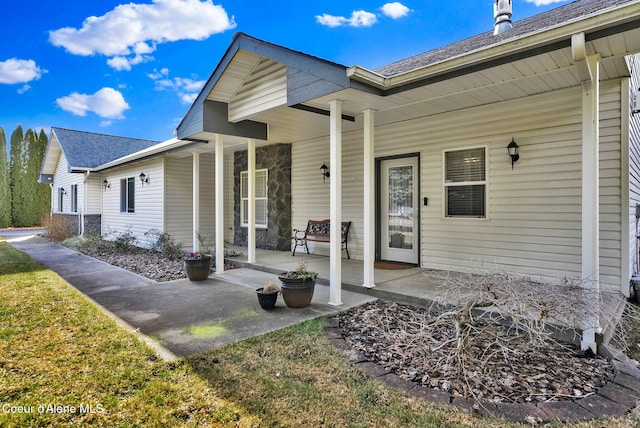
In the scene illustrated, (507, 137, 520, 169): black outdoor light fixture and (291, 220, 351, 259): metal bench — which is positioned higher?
(507, 137, 520, 169): black outdoor light fixture

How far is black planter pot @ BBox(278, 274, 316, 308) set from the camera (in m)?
4.43

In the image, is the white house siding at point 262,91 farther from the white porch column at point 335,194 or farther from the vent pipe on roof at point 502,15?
the vent pipe on roof at point 502,15

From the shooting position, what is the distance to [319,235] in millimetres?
8039

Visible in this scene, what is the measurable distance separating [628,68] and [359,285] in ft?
13.8

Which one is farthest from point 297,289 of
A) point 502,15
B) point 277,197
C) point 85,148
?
point 85,148

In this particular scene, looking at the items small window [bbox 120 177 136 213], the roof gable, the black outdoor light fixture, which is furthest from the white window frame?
small window [bbox 120 177 136 213]

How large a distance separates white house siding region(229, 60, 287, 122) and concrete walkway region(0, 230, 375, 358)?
2905 millimetres

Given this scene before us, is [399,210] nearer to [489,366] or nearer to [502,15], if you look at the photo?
[502,15]

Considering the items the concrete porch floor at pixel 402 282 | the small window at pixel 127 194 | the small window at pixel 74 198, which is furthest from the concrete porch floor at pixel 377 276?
the small window at pixel 74 198

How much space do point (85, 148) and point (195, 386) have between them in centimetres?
1594

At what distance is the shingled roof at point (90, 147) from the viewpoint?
45.4ft

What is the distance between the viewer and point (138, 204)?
1152 cm

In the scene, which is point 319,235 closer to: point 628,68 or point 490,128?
point 490,128

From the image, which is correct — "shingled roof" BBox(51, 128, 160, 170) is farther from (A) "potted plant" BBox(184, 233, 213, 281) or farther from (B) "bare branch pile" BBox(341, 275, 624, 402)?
(B) "bare branch pile" BBox(341, 275, 624, 402)
